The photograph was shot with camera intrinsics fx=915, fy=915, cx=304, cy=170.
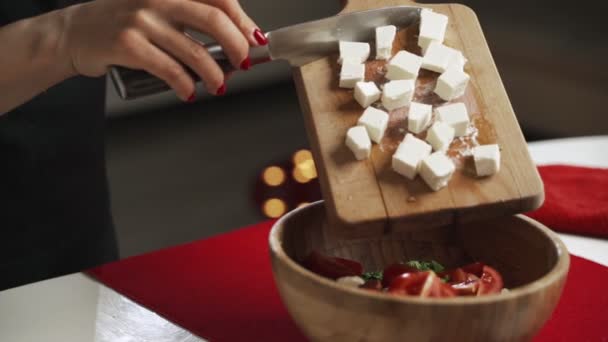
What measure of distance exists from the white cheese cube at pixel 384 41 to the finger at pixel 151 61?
9.4 inches

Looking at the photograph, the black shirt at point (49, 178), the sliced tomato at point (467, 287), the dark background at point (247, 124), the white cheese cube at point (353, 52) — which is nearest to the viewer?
the sliced tomato at point (467, 287)

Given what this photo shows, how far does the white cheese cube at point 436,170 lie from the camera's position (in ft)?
3.23

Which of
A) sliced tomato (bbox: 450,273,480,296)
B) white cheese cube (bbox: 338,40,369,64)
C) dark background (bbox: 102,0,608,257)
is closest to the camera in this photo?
sliced tomato (bbox: 450,273,480,296)

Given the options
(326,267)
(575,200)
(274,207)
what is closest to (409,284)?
(326,267)

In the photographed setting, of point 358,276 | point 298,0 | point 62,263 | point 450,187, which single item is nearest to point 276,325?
point 358,276

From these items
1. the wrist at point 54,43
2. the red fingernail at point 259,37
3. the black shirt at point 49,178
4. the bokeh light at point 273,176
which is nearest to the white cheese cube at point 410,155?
the red fingernail at point 259,37

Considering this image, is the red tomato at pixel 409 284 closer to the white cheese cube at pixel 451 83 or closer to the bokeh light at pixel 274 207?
the white cheese cube at pixel 451 83

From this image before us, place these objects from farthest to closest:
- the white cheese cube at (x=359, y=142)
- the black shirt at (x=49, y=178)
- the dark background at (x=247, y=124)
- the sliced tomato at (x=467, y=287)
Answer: the dark background at (x=247, y=124), the black shirt at (x=49, y=178), the white cheese cube at (x=359, y=142), the sliced tomato at (x=467, y=287)

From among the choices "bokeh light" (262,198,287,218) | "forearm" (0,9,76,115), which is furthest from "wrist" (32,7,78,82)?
"bokeh light" (262,198,287,218)

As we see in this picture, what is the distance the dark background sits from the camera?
8.72 ft

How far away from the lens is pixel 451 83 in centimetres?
108

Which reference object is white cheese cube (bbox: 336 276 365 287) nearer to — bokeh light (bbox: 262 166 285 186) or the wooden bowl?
the wooden bowl

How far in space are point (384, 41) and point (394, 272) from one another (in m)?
0.32

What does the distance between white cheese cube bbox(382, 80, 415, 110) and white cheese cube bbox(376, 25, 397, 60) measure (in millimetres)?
69
